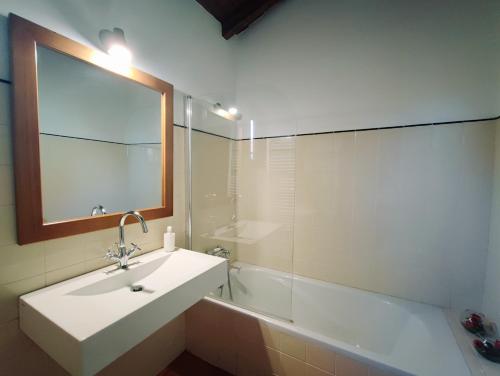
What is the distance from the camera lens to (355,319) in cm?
173

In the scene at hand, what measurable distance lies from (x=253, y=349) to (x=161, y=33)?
7.12 feet

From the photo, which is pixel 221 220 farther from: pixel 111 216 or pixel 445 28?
pixel 445 28

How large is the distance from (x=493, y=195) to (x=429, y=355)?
3.48 ft

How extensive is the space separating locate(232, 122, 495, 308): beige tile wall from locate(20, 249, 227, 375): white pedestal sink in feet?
3.16

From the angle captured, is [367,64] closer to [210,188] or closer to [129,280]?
[210,188]

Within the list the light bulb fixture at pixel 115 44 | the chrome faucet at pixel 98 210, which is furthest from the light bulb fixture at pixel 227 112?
the chrome faucet at pixel 98 210

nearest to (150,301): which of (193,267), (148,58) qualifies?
(193,267)

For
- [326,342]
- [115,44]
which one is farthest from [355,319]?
[115,44]

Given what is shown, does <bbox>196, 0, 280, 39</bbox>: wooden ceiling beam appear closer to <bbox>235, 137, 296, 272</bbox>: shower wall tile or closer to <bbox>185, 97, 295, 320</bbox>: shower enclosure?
<bbox>185, 97, 295, 320</bbox>: shower enclosure

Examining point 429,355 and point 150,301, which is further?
point 429,355

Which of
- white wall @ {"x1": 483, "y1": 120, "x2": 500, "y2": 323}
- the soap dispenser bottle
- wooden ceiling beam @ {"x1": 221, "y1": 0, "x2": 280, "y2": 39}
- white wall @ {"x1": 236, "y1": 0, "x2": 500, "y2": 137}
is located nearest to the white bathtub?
white wall @ {"x1": 483, "y1": 120, "x2": 500, "y2": 323}

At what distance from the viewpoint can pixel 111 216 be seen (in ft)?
3.99

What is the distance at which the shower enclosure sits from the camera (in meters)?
1.83

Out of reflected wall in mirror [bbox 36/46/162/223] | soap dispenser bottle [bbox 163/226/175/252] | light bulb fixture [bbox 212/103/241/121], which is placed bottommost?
soap dispenser bottle [bbox 163/226/175/252]
